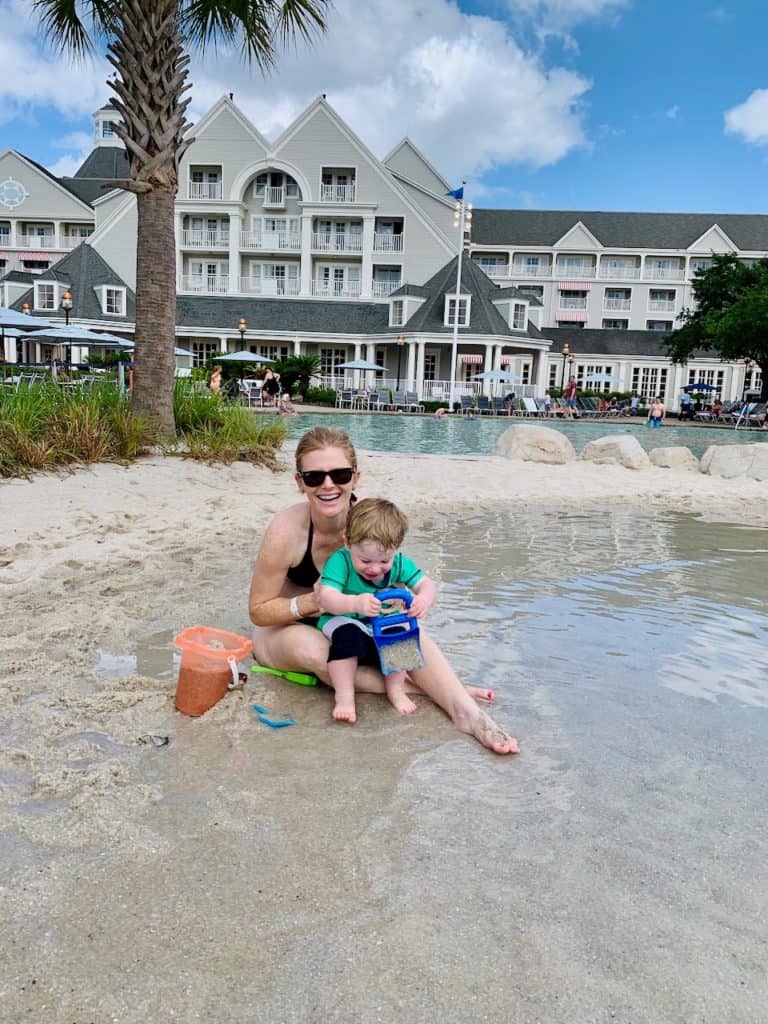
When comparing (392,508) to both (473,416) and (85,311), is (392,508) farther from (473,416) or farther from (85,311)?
(85,311)

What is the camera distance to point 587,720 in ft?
10.9

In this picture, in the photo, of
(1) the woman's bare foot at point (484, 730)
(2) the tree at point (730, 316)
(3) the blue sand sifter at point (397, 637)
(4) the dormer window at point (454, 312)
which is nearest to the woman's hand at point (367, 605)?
(3) the blue sand sifter at point (397, 637)

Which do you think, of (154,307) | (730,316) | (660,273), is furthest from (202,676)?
(660,273)

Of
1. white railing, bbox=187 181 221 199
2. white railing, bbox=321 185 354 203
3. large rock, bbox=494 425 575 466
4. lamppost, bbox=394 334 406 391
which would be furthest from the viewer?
white railing, bbox=187 181 221 199

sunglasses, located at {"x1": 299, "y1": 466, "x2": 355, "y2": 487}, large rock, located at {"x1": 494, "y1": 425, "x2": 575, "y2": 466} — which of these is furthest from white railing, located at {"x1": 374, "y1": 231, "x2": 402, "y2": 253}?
sunglasses, located at {"x1": 299, "y1": 466, "x2": 355, "y2": 487}

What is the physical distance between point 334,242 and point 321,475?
129ft

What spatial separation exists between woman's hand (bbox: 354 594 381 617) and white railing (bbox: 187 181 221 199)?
4085 centimetres

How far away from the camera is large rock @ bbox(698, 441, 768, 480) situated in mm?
12531

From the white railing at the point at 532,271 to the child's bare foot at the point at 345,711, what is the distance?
51691 millimetres

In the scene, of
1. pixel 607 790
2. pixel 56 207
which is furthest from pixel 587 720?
pixel 56 207

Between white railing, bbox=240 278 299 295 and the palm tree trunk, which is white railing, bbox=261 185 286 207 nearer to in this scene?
white railing, bbox=240 278 299 295

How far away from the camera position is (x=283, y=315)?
38625 mm

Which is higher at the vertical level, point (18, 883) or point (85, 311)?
point (85, 311)

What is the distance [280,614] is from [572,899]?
5.59 ft
